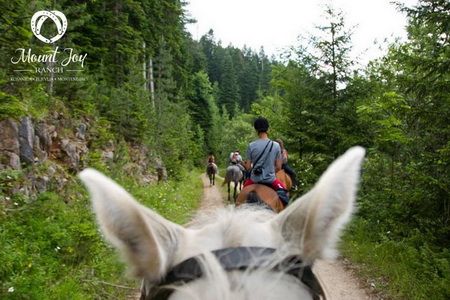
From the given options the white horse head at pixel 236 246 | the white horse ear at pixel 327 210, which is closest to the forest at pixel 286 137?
the white horse head at pixel 236 246

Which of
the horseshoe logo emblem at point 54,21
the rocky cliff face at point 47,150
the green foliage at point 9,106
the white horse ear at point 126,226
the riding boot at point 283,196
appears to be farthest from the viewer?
the horseshoe logo emblem at point 54,21

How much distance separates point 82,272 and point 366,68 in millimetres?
9561

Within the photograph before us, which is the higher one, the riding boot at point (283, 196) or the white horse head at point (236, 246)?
the white horse head at point (236, 246)

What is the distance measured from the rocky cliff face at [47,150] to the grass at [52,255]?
0.74m

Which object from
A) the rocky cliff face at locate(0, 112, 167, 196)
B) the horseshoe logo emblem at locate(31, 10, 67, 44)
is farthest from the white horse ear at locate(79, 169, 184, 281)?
the horseshoe logo emblem at locate(31, 10, 67, 44)

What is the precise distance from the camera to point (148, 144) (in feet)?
60.4

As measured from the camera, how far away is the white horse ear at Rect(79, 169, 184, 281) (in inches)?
48.7

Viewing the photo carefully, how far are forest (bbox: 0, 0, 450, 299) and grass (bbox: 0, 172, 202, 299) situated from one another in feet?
0.06

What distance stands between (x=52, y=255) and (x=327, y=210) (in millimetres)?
5363

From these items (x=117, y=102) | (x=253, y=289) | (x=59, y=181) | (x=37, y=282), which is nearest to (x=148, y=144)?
(x=117, y=102)

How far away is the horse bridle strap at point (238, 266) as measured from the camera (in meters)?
1.35

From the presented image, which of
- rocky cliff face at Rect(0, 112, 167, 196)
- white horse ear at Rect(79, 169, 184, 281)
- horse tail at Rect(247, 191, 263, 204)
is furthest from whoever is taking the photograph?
rocky cliff face at Rect(0, 112, 167, 196)

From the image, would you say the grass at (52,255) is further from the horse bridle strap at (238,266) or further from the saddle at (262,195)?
the horse bridle strap at (238,266)

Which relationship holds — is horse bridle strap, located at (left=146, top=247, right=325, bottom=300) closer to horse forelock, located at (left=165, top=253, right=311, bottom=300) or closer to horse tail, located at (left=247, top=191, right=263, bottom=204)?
horse forelock, located at (left=165, top=253, right=311, bottom=300)
